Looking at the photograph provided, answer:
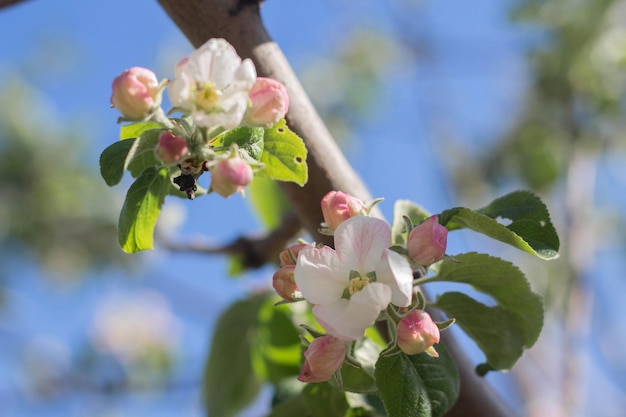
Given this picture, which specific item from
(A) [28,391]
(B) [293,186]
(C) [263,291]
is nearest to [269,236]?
(C) [263,291]

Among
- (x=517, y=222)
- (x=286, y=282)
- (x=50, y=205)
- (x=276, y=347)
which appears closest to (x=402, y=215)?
(x=517, y=222)

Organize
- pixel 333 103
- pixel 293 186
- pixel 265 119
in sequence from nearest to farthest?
1. pixel 265 119
2. pixel 293 186
3. pixel 333 103

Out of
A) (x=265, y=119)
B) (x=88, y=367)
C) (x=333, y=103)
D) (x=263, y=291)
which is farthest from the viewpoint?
(x=333, y=103)

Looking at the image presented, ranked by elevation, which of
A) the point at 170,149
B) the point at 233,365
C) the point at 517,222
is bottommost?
the point at 233,365

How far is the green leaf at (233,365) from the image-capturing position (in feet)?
5.34

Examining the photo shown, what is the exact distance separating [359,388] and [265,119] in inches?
14.9

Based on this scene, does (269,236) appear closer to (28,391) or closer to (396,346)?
(396,346)

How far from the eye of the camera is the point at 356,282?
792 mm

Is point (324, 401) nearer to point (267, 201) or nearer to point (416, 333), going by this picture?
point (416, 333)

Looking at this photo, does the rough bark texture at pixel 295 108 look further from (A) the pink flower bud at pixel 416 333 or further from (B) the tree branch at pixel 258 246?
(B) the tree branch at pixel 258 246

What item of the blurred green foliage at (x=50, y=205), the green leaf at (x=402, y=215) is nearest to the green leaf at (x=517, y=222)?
the green leaf at (x=402, y=215)

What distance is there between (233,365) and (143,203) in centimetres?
84

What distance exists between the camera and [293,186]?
1129mm

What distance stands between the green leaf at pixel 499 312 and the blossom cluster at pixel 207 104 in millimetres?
339
